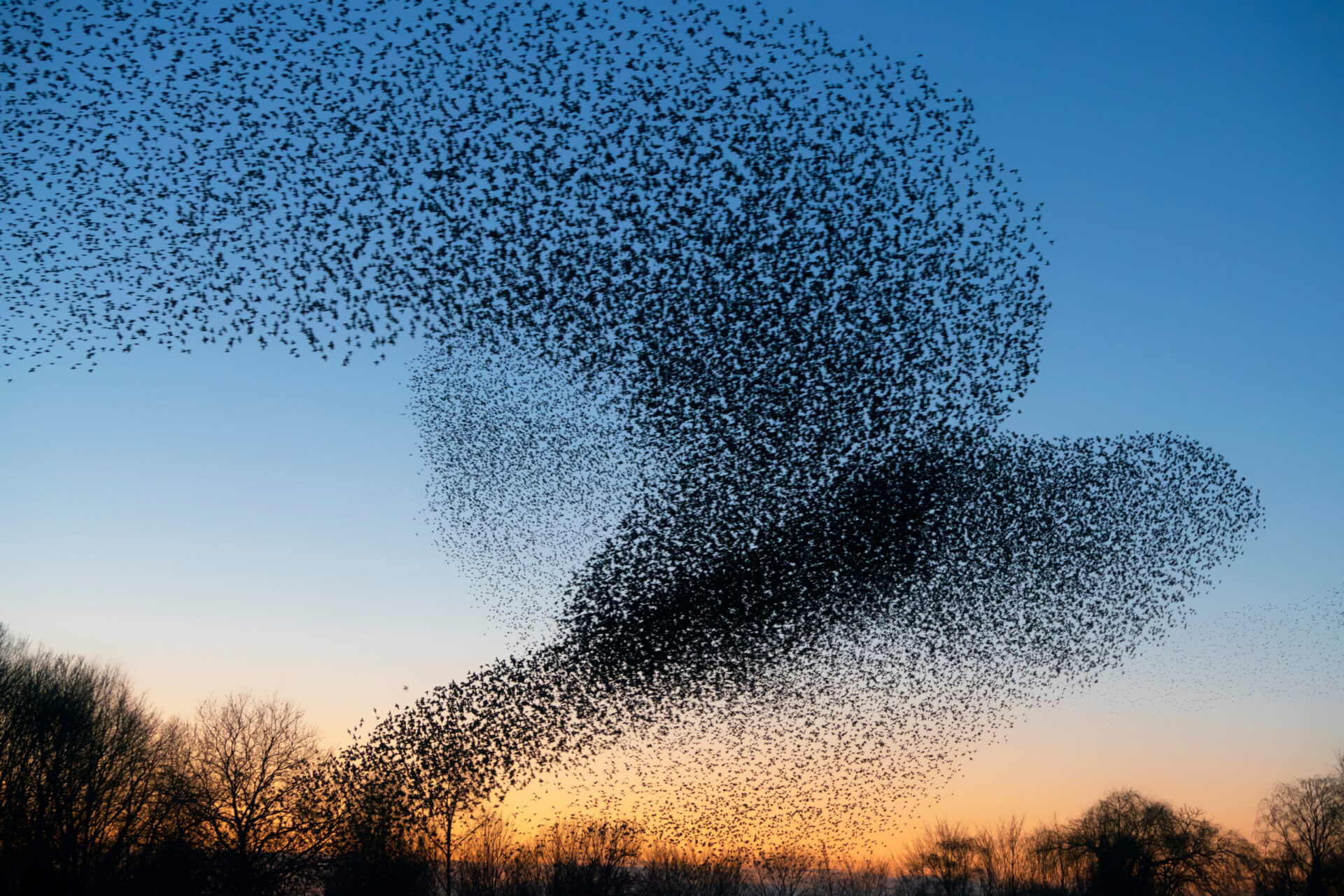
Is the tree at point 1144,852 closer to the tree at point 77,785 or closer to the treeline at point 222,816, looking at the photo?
the treeline at point 222,816

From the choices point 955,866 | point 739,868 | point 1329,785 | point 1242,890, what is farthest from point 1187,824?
point 739,868

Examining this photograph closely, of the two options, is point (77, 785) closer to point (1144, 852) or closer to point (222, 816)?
point (222, 816)

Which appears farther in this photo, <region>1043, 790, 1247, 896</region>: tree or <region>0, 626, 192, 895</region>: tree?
<region>1043, 790, 1247, 896</region>: tree

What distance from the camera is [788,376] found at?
2483 centimetres

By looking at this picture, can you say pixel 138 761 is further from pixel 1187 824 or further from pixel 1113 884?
pixel 1187 824

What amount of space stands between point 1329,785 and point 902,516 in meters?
37.8

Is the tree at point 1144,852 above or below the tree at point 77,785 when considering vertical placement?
below

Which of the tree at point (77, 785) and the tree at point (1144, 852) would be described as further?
the tree at point (1144, 852)

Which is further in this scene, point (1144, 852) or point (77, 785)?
point (1144, 852)

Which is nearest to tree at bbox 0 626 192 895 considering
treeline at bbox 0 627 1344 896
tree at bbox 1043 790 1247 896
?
treeline at bbox 0 627 1344 896

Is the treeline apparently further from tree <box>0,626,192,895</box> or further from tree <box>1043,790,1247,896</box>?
tree <box>1043,790,1247,896</box>

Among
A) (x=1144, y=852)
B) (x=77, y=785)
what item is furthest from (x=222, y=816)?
(x=1144, y=852)

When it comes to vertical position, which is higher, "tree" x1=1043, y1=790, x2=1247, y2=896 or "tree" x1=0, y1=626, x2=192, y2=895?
"tree" x1=0, y1=626, x2=192, y2=895

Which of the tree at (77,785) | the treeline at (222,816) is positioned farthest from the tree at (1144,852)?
the tree at (77,785)
